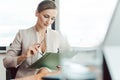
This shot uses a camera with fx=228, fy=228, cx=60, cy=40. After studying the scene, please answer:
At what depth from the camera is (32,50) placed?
4.45 feet

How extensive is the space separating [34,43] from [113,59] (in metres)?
1.19

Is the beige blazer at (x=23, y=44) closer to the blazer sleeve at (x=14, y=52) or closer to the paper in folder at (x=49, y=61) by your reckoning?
the blazer sleeve at (x=14, y=52)

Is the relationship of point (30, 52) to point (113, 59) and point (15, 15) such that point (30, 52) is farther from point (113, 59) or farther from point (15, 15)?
point (113, 59)

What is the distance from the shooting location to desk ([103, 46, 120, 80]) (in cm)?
21

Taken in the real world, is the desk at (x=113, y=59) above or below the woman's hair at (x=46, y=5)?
above

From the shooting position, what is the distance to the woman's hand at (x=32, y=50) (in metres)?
1.34

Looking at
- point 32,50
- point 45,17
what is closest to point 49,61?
point 32,50

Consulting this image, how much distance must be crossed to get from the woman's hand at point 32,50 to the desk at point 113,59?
1125mm

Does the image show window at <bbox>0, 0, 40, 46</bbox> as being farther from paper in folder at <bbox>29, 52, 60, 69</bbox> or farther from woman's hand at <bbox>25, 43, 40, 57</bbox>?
paper in folder at <bbox>29, 52, 60, 69</bbox>

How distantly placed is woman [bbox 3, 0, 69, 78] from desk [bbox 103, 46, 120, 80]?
109 centimetres

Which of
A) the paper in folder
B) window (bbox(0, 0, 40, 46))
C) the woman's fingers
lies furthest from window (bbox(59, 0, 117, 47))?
A: window (bbox(0, 0, 40, 46))

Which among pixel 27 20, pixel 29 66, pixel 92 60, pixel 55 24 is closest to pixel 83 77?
pixel 92 60

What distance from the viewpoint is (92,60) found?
235 mm

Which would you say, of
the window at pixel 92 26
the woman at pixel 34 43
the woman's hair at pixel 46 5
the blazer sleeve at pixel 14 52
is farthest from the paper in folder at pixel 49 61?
the window at pixel 92 26
